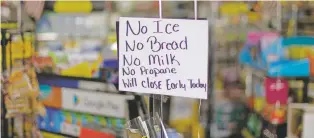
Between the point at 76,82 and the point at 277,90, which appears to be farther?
the point at 76,82

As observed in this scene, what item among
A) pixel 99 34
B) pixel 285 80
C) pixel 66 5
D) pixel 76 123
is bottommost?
pixel 76 123

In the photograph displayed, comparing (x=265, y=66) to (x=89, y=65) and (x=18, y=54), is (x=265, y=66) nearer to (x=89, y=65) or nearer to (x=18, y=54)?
(x=89, y=65)

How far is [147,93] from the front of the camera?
3.73ft

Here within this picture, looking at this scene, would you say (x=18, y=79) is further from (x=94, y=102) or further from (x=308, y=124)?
(x=308, y=124)

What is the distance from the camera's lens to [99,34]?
177cm

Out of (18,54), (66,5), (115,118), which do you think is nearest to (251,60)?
(115,118)

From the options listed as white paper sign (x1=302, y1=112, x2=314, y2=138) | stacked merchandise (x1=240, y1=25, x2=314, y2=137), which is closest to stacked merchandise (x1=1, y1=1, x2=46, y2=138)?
stacked merchandise (x1=240, y1=25, x2=314, y2=137)

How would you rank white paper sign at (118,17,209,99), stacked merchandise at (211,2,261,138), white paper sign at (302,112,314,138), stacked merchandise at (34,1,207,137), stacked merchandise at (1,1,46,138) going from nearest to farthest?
white paper sign at (118,17,209,99), white paper sign at (302,112,314,138), stacked merchandise at (211,2,261,138), stacked merchandise at (34,1,207,137), stacked merchandise at (1,1,46,138)

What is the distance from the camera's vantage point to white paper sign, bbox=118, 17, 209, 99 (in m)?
1.00

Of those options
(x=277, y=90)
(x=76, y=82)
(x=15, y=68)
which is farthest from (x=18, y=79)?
(x=277, y=90)

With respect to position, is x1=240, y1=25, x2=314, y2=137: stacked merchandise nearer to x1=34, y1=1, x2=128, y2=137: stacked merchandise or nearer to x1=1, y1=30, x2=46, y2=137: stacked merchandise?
x1=34, y1=1, x2=128, y2=137: stacked merchandise

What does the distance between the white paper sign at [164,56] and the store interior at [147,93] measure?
0.10ft

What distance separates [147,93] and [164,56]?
0.16 m

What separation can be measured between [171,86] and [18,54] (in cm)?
107
